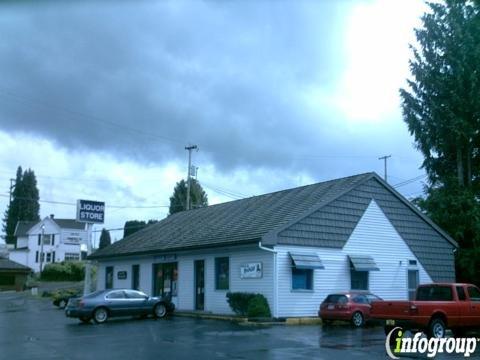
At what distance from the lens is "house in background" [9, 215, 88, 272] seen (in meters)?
89.2

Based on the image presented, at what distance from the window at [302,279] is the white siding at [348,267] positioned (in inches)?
9.3

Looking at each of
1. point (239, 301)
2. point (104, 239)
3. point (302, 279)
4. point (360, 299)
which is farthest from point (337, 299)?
point (104, 239)

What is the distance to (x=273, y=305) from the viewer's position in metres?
24.4

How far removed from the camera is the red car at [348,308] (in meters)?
22.2

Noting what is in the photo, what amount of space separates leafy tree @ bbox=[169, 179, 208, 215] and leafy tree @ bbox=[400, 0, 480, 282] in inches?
1242

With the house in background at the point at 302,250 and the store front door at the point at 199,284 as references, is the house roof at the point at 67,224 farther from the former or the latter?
the store front door at the point at 199,284

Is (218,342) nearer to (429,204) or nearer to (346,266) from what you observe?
(346,266)

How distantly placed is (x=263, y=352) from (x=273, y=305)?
10035 mm

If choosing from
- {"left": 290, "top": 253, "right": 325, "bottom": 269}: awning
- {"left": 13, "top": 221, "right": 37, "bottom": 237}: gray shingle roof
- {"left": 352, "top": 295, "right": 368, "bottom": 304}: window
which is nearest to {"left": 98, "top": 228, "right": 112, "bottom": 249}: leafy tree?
{"left": 13, "top": 221, "right": 37, "bottom": 237}: gray shingle roof

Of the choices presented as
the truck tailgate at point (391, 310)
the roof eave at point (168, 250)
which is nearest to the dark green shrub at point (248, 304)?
the roof eave at point (168, 250)

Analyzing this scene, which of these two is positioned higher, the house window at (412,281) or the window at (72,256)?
the window at (72,256)

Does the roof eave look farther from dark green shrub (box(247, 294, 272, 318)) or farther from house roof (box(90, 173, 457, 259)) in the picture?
dark green shrub (box(247, 294, 272, 318))

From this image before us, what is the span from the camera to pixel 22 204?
10050 centimetres

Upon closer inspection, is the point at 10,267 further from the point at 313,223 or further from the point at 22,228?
the point at 313,223
